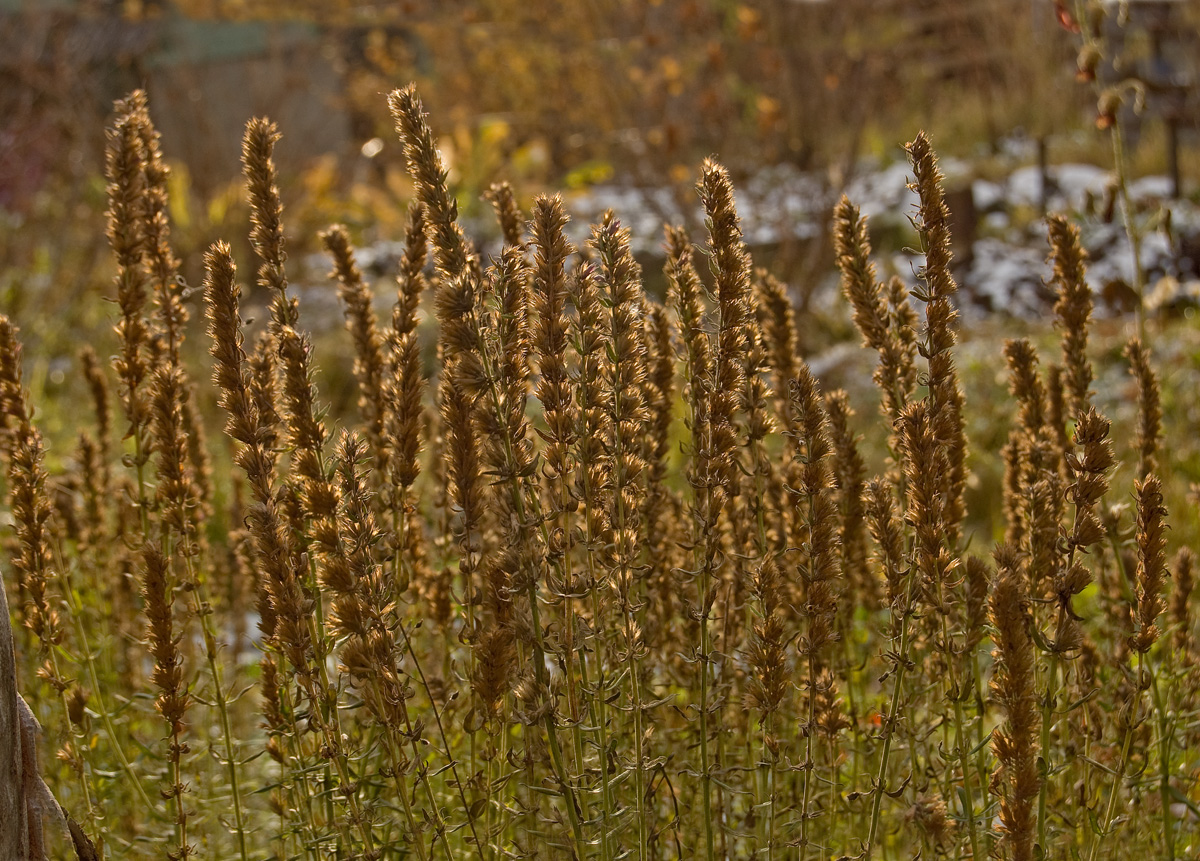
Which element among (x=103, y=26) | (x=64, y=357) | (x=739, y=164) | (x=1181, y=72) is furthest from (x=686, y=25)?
(x=103, y=26)

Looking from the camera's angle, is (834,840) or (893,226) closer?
(834,840)

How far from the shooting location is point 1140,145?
13.8 m

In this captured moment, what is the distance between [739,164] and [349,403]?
159 inches

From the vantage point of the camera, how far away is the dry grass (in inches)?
57.9

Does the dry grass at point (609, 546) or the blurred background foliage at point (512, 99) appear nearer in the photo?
the dry grass at point (609, 546)

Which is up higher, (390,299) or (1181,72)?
(1181,72)

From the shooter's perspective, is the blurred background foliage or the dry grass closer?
the dry grass

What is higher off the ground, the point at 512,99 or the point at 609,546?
the point at 512,99

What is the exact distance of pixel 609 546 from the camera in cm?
157

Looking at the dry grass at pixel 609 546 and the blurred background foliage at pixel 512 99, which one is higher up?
the blurred background foliage at pixel 512 99

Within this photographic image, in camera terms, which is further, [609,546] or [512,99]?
[512,99]

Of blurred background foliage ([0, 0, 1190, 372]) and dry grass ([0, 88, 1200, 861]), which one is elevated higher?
blurred background foliage ([0, 0, 1190, 372])

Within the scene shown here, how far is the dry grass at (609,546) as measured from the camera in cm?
147

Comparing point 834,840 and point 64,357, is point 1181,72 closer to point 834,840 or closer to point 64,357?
point 64,357
